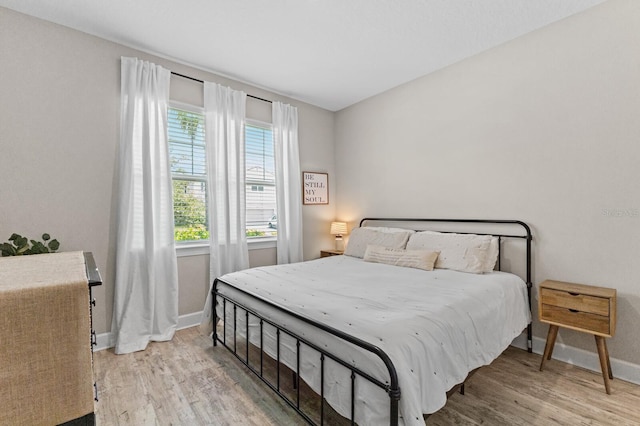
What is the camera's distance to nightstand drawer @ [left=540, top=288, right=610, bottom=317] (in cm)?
212

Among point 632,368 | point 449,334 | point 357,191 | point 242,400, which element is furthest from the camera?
point 357,191

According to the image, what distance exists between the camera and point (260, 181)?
396cm

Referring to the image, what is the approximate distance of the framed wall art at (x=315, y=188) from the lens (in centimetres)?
438

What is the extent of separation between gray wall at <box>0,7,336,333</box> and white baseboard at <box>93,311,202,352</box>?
0.29ft

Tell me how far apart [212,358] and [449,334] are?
6.35 feet

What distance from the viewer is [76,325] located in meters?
0.54

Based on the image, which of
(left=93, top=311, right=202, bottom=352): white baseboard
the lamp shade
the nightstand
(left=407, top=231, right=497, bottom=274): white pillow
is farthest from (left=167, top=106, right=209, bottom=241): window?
(left=407, top=231, right=497, bottom=274): white pillow

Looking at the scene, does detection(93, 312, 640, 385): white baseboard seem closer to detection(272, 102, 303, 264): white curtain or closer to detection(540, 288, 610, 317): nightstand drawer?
detection(540, 288, 610, 317): nightstand drawer

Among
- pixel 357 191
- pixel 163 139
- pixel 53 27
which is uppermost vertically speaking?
pixel 53 27

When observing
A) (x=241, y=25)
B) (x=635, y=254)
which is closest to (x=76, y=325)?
(x=241, y=25)

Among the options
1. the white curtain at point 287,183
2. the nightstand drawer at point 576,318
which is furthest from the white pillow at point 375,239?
the nightstand drawer at point 576,318

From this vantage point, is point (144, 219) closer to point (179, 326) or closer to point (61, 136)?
point (61, 136)

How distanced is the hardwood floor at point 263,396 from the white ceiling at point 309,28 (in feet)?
9.26

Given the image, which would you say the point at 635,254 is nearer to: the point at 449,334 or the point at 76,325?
the point at 449,334
